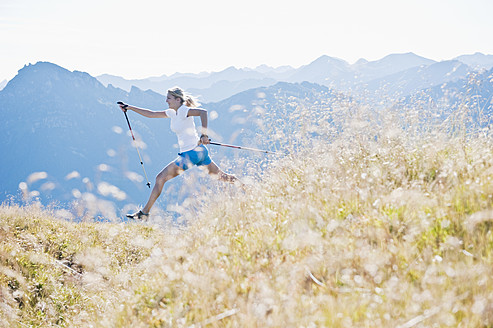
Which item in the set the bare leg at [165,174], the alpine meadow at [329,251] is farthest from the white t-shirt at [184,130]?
the alpine meadow at [329,251]

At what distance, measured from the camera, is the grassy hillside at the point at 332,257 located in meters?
1.77

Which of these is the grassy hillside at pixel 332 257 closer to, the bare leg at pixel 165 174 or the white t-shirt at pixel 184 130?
the bare leg at pixel 165 174

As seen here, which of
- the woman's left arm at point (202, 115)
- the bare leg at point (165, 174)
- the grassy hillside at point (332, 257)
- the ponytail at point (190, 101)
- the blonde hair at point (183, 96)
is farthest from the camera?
the ponytail at point (190, 101)

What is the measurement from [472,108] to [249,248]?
4.03m

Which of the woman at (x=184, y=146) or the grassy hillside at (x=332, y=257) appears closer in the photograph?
the grassy hillside at (x=332, y=257)

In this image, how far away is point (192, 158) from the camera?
A: 6.23 m

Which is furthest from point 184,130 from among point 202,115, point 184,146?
point 202,115

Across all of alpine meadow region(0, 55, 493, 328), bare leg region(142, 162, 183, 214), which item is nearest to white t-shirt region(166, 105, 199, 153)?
bare leg region(142, 162, 183, 214)

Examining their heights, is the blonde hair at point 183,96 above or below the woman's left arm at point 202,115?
above

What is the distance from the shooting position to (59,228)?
6.73m

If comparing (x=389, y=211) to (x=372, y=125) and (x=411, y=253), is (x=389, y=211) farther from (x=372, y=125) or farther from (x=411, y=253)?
(x=372, y=125)

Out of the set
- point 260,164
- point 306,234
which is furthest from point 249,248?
point 260,164

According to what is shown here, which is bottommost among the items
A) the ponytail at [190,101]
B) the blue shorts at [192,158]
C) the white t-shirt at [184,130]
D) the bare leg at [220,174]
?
the bare leg at [220,174]

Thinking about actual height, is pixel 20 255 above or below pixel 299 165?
below
